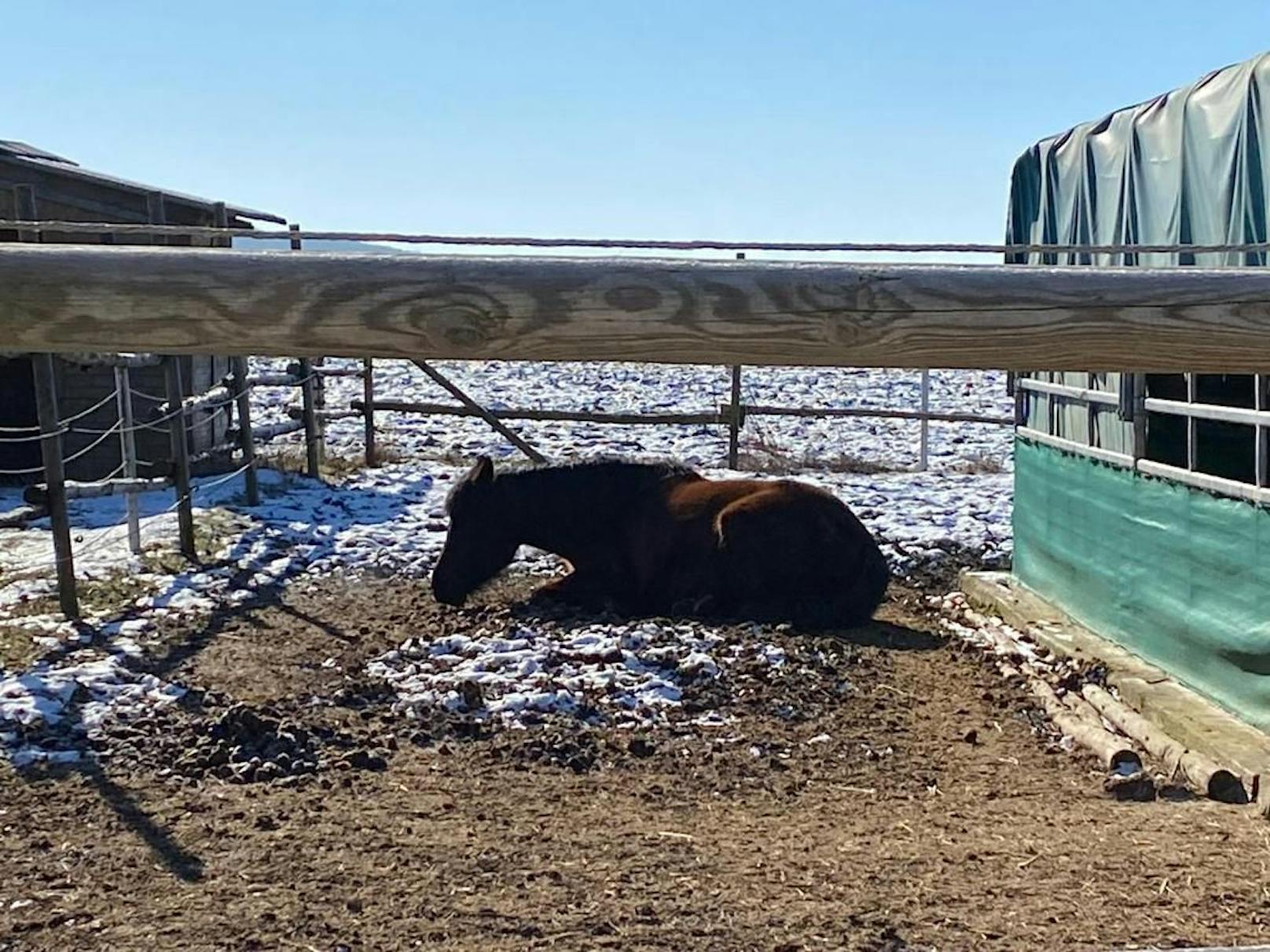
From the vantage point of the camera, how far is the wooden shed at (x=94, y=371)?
1073 cm

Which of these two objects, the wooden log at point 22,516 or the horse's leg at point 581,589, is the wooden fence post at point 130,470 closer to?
the wooden log at point 22,516

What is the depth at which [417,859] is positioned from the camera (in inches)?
155

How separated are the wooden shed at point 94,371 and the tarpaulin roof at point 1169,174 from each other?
634cm

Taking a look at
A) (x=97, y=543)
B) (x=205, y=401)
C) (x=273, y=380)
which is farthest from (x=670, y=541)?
(x=273, y=380)

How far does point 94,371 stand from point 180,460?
3.39 m

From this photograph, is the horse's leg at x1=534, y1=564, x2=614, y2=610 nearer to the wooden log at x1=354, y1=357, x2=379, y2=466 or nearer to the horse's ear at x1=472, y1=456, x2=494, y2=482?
the horse's ear at x1=472, y1=456, x2=494, y2=482

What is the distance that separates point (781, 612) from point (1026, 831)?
3.33 meters

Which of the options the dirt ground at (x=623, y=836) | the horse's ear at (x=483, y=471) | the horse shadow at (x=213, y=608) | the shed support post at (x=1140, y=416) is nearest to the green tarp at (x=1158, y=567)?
the shed support post at (x=1140, y=416)

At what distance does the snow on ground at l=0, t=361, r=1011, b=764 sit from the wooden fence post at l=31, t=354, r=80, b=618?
161 mm

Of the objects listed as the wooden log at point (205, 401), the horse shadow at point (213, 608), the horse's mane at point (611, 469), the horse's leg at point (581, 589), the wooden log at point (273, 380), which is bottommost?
the horse's leg at point (581, 589)

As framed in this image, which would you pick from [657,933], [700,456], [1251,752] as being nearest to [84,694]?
[657,933]

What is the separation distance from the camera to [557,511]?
27.7 feet

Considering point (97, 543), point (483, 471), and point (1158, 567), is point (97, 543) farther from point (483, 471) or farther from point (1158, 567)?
point (1158, 567)

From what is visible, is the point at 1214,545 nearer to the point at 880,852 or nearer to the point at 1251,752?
the point at 1251,752
